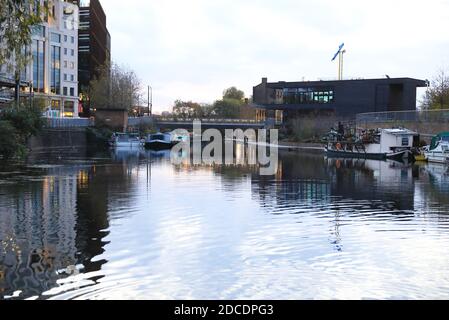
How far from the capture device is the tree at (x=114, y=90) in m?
103

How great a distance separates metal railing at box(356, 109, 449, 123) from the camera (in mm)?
61478

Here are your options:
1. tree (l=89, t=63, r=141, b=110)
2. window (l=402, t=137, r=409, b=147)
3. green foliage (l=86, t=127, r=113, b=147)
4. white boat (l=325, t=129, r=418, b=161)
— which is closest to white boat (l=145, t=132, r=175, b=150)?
green foliage (l=86, t=127, r=113, b=147)

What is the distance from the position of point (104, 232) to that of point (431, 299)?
26.9 feet

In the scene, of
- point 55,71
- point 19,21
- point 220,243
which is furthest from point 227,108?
point 19,21

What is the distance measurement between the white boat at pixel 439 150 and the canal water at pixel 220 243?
27562 mm

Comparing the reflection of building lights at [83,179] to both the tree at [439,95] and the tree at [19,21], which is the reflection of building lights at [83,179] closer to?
the tree at [19,21]

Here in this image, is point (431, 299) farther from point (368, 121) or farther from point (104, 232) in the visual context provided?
point (368, 121)

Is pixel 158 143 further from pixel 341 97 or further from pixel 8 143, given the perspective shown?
pixel 8 143

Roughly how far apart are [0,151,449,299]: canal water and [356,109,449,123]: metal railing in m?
38.7

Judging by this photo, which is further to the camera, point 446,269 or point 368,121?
point 368,121

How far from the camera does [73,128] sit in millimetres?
83250

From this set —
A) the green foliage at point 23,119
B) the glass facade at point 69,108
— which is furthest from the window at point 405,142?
the glass facade at point 69,108

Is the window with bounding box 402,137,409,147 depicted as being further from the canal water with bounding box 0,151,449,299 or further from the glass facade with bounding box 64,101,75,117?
the glass facade with bounding box 64,101,75,117
